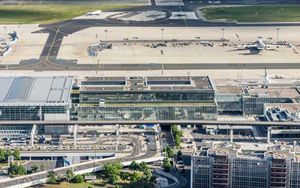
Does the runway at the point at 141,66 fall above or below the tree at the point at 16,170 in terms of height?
above

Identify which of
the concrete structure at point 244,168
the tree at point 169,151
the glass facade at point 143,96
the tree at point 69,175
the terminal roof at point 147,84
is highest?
the terminal roof at point 147,84

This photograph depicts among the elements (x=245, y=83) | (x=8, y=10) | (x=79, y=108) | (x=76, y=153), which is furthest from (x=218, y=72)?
(x=8, y=10)

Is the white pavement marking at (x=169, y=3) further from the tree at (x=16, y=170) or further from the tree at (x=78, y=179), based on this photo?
the tree at (x=78, y=179)

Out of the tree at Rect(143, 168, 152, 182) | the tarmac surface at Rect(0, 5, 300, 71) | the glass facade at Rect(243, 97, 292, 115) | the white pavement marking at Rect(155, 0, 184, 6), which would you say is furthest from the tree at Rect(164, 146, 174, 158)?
the white pavement marking at Rect(155, 0, 184, 6)

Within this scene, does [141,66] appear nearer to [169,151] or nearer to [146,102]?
[146,102]

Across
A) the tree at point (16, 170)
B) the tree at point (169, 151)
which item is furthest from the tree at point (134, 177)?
the tree at point (16, 170)

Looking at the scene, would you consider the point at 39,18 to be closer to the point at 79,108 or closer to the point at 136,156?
the point at 79,108

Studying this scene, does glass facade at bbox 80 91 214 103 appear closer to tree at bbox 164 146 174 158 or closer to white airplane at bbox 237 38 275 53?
tree at bbox 164 146 174 158

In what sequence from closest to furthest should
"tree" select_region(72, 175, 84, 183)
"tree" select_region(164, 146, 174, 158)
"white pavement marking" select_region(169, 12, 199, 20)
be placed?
"tree" select_region(72, 175, 84, 183) < "tree" select_region(164, 146, 174, 158) < "white pavement marking" select_region(169, 12, 199, 20)
